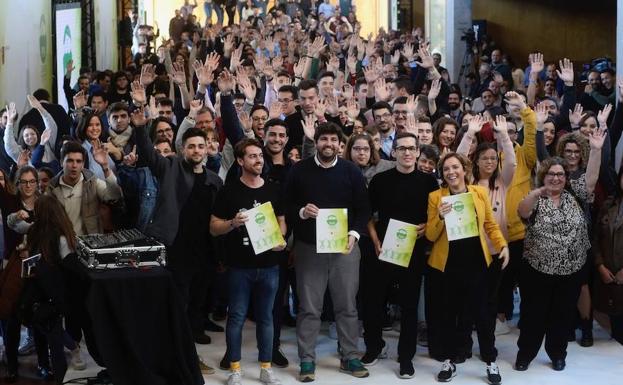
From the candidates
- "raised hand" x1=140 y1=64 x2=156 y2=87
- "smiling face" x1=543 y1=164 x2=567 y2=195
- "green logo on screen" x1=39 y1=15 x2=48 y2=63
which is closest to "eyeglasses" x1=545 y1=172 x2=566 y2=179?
"smiling face" x1=543 y1=164 x2=567 y2=195

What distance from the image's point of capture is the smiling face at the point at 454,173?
7.64m

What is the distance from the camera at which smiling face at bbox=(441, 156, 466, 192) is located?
25.1ft

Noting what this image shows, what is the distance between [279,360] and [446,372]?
1238mm

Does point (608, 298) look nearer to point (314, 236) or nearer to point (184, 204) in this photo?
point (314, 236)

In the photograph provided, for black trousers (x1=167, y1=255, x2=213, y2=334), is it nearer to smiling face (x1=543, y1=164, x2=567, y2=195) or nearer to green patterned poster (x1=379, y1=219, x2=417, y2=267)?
green patterned poster (x1=379, y1=219, x2=417, y2=267)

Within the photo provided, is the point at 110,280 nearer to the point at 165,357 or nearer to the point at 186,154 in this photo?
the point at 165,357

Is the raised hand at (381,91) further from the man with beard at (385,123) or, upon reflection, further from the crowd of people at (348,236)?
the crowd of people at (348,236)

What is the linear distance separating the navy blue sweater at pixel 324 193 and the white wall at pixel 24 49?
862cm

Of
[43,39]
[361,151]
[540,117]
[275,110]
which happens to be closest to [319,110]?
[275,110]

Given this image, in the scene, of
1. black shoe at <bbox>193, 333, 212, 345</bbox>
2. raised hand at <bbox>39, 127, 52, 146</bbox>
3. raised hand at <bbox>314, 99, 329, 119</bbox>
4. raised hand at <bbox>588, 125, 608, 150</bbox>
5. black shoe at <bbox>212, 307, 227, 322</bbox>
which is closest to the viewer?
raised hand at <bbox>588, 125, 608, 150</bbox>

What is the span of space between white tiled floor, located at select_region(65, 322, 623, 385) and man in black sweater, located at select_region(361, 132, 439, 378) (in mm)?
257

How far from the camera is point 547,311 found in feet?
26.5

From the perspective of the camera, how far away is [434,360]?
8.27 metres

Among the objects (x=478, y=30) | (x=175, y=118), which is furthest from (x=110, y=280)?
(x=478, y=30)
